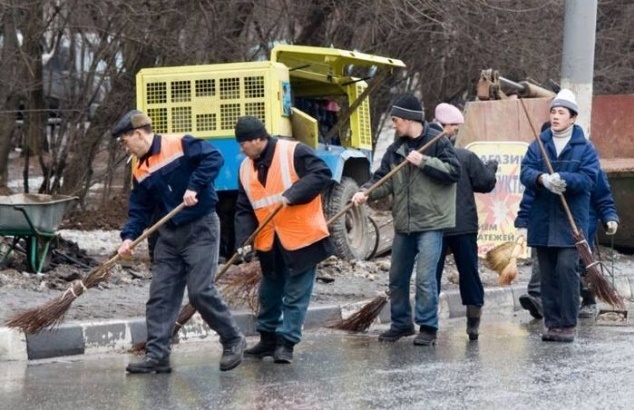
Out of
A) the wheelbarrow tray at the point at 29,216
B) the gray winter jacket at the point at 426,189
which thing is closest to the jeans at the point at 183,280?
the gray winter jacket at the point at 426,189

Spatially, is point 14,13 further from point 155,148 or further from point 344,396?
point 344,396

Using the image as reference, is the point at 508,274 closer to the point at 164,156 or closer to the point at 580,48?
the point at 580,48

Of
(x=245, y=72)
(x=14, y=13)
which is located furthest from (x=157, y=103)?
(x=14, y=13)

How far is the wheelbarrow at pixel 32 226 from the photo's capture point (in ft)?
39.8

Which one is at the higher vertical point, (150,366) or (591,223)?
(591,223)

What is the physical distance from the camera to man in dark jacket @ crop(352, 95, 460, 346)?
9.79 metres

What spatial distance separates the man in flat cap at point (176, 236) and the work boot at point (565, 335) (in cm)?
243

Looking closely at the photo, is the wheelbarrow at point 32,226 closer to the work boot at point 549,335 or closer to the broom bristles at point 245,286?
the broom bristles at point 245,286

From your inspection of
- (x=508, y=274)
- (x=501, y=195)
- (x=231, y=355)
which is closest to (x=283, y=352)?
(x=231, y=355)

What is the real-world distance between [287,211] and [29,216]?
12.5 ft

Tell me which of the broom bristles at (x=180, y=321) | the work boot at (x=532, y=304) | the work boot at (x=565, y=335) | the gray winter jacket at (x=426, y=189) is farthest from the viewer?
the work boot at (x=532, y=304)

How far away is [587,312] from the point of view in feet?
38.9

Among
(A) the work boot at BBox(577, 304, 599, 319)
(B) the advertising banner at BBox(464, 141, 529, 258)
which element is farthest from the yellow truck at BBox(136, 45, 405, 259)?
(A) the work boot at BBox(577, 304, 599, 319)

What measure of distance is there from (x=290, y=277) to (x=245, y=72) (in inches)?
222
